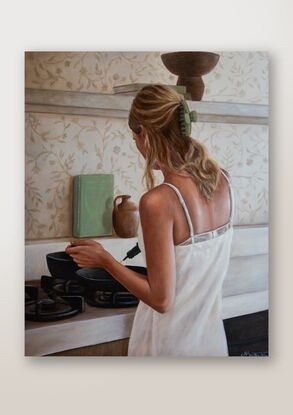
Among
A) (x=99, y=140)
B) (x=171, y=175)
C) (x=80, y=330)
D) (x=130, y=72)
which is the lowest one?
(x=80, y=330)

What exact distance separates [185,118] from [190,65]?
19 cm

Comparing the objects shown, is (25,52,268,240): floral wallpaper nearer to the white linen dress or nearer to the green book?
the green book

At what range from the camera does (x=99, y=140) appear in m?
1.97

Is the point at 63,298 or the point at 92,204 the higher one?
the point at 92,204

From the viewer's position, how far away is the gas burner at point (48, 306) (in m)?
1.94

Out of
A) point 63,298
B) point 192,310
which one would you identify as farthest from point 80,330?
point 192,310

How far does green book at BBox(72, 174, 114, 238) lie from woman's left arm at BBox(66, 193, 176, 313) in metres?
0.06

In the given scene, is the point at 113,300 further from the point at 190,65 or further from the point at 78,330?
the point at 190,65

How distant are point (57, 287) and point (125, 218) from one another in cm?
33

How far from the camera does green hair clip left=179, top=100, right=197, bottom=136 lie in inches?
77.1

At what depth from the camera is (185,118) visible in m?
1.96

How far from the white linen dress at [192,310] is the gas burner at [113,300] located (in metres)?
0.04

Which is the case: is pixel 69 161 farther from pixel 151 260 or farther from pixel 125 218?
pixel 151 260
